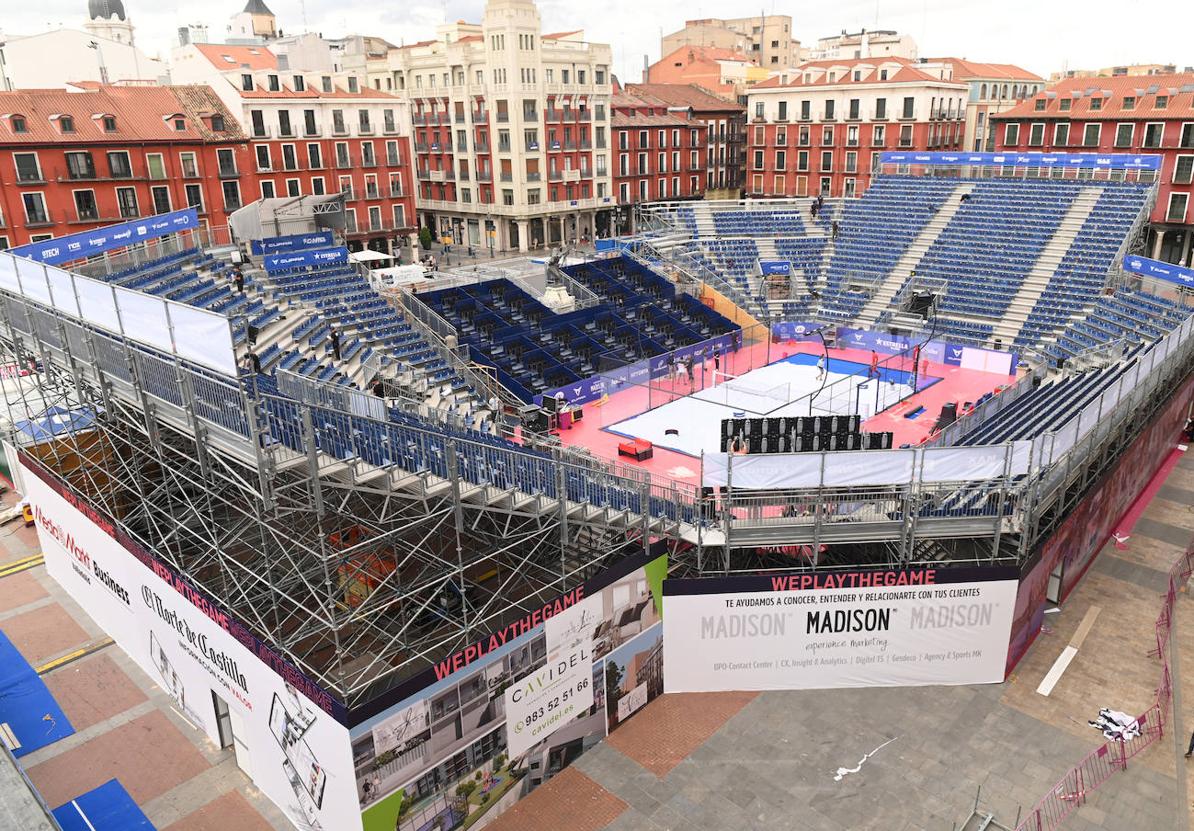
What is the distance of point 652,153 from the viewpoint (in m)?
73.9

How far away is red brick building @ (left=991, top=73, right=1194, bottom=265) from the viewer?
58438mm

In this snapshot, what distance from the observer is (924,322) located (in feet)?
148

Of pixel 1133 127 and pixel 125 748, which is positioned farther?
pixel 1133 127

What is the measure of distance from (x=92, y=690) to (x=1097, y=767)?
2261 cm

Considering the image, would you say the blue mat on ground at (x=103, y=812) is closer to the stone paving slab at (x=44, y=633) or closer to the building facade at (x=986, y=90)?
the stone paving slab at (x=44, y=633)

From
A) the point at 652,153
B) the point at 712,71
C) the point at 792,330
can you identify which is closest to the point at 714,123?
the point at 652,153

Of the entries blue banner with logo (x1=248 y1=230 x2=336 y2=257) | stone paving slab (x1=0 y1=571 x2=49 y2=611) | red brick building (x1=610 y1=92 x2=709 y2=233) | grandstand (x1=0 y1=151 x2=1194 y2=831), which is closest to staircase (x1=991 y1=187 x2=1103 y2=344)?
grandstand (x1=0 y1=151 x2=1194 y2=831)

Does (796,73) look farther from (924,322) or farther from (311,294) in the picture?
(311,294)

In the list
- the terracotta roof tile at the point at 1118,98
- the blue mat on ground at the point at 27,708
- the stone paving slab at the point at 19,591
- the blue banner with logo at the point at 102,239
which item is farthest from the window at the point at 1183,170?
the blue mat on ground at the point at 27,708

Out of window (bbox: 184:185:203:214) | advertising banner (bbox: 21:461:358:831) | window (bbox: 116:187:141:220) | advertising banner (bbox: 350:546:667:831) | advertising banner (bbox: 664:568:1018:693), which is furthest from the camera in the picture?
window (bbox: 184:185:203:214)

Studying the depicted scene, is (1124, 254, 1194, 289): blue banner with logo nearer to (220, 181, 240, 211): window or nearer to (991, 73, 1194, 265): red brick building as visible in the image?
(991, 73, 1194, 265): red brick building

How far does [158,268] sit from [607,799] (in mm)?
25030

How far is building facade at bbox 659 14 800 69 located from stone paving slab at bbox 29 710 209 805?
103331mm

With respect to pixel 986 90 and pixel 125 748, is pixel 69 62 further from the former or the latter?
pixel 986 90
